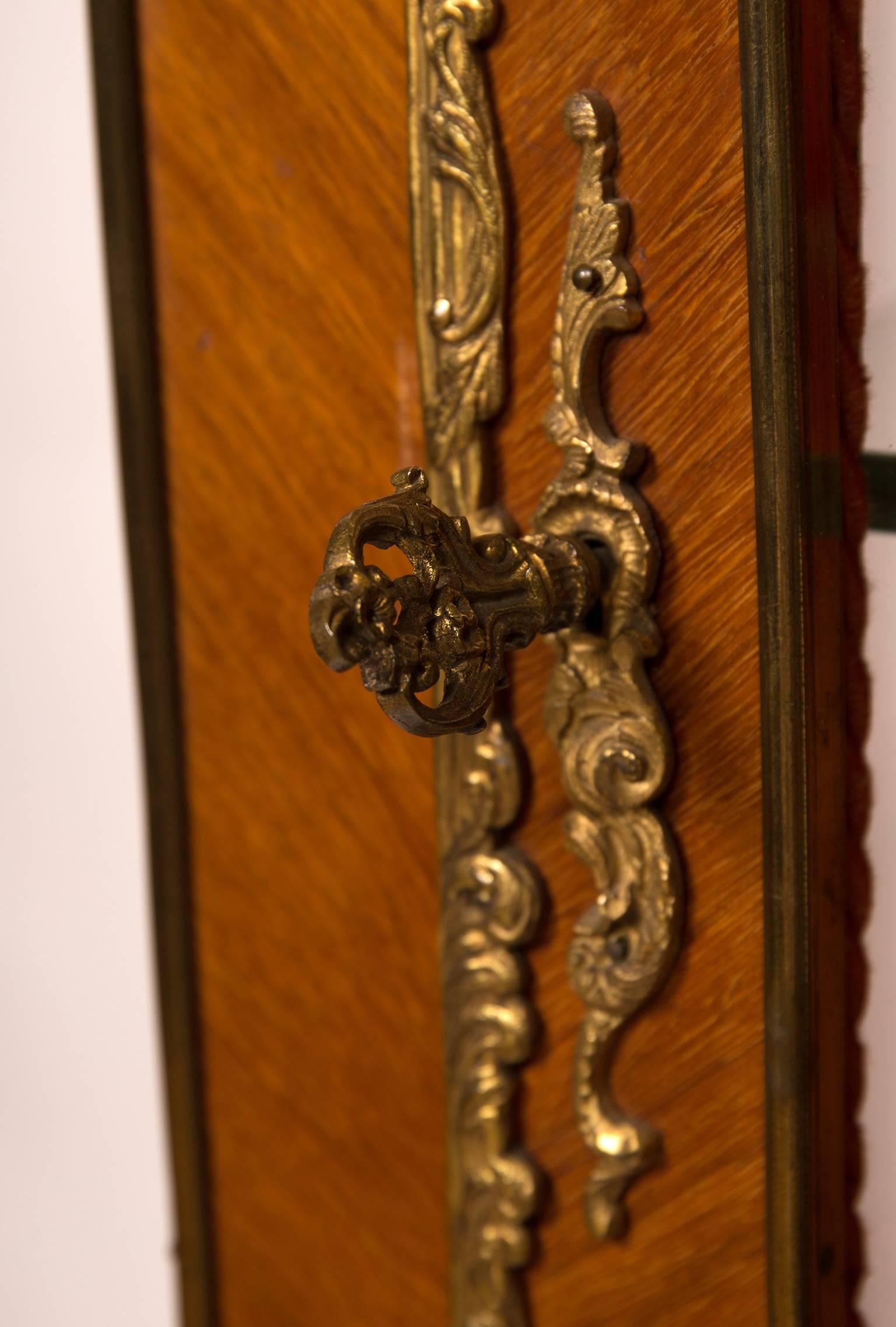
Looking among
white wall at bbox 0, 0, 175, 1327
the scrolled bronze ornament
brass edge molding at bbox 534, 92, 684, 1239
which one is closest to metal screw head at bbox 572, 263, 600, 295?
brass edge molding at bbox 534, 92, 684, 1239

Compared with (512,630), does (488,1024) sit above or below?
below

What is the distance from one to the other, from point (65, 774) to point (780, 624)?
0.45 metres

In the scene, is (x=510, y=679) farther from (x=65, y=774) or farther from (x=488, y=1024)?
(x=65, y=774)

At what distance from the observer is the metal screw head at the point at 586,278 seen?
0.41 metres

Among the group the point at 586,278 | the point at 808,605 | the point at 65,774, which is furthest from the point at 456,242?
the point at 65,774

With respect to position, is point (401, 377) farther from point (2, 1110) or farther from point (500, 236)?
point (2, 1110)

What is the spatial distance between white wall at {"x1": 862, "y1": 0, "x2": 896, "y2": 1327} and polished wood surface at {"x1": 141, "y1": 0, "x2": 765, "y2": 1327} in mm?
36

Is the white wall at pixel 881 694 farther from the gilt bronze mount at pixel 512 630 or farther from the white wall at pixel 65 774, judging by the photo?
the white wall at pixel 65 774

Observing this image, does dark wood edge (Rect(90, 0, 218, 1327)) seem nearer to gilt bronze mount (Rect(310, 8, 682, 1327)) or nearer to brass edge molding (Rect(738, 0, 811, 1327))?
gilt bronze mount (Rect(310, 8, 682, 1327))

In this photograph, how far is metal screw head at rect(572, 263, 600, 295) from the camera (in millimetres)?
406

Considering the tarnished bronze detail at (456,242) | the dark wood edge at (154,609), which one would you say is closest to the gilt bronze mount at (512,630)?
the tarnished bronze detail at (456,242)

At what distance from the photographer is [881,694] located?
0.41m

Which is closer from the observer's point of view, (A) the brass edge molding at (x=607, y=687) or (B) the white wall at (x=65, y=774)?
(A) the brass edge molding at (x=607, y=687)

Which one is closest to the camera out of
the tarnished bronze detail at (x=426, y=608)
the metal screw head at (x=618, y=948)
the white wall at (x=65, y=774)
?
the tarnished bronze detail at (x=426, y=608)
